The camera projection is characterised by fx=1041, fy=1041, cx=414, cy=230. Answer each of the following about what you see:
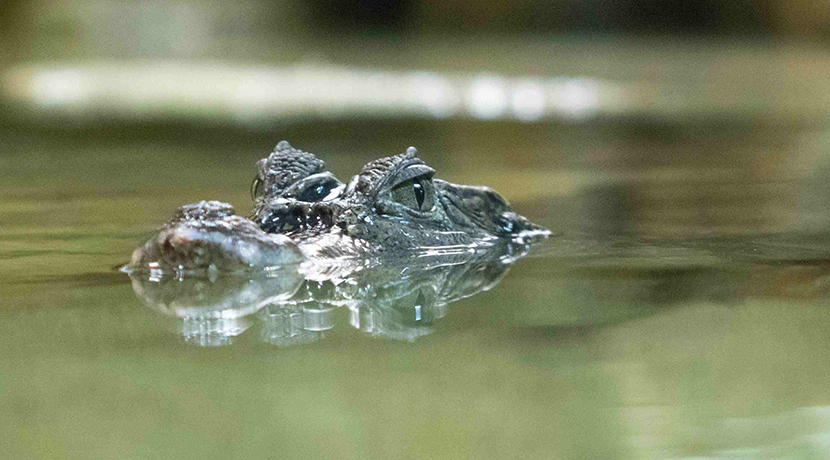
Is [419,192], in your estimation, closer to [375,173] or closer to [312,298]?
[375,173]

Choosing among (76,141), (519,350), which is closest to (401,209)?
(519,350)

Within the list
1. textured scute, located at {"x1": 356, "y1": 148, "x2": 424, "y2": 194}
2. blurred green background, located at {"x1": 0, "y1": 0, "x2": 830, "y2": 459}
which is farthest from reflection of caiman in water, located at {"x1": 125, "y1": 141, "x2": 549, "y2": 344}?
blurred green background, located at {"x1": 0, "y1": 0, "x2": 830, "y2": 459}

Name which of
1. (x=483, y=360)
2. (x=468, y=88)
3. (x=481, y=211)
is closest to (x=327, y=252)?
(x=481, y=211)

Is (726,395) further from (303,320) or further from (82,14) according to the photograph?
(82,14)

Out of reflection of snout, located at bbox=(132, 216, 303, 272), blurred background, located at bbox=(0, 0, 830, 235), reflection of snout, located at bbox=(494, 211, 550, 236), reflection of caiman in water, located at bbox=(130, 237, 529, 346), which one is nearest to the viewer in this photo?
reflection of caiman in water, located at bbox=(130, 237, 529, 346)

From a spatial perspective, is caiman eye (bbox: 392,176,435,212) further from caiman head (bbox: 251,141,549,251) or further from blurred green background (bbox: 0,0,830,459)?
blurred green background (bbox: 0,0,830,459)

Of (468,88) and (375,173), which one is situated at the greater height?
(468,88)

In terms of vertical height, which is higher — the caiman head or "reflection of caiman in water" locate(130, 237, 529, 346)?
the caiman head
